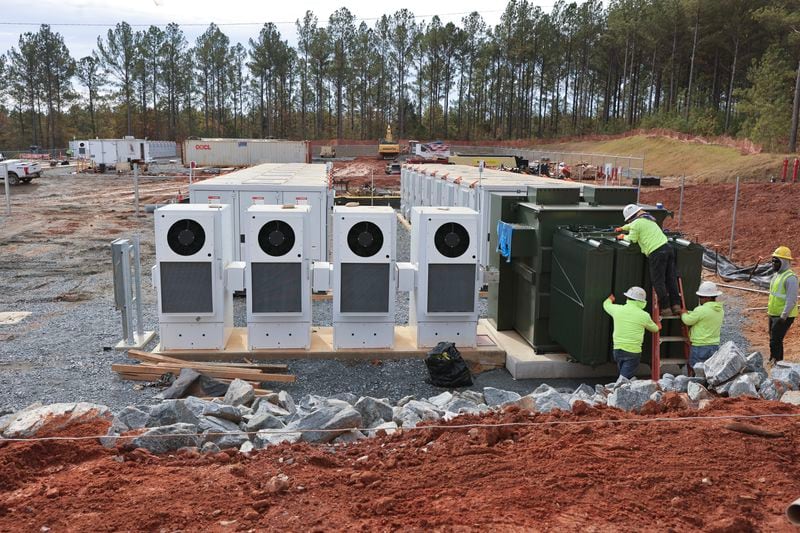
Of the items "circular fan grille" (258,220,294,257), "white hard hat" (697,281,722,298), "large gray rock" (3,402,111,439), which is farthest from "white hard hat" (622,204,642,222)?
"large gray rock" (3,402,111,439)

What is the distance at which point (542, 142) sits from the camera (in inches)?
2822

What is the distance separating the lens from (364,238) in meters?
8.76

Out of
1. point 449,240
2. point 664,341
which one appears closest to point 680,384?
point 664,341

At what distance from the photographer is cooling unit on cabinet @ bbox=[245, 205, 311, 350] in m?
8.60

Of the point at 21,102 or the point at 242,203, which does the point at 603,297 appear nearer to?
the point at 242,203

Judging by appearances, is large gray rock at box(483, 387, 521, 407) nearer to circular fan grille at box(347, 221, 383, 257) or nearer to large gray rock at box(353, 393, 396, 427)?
large gray rock at box(353, 393, 396, 427)

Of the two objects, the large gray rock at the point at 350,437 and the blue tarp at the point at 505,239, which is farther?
the blue tarp at the point at 505,239

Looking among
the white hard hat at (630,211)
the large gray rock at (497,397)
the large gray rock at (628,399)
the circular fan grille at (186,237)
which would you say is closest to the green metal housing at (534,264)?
the white hard hat at (630,211)

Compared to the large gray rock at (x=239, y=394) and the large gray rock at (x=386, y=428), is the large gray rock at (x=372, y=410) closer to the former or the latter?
the large gray rock at (x=386, y=428)

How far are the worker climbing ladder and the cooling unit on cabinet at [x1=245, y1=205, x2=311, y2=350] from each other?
13.8 feet

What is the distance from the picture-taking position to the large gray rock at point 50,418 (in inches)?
212

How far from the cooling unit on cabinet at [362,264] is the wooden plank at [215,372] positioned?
1.18m

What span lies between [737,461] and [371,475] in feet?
7.10

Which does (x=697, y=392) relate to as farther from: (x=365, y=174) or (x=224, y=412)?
(x=365, y=174)
